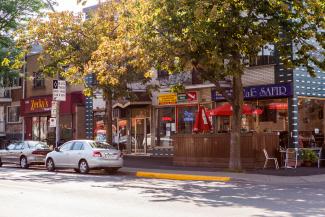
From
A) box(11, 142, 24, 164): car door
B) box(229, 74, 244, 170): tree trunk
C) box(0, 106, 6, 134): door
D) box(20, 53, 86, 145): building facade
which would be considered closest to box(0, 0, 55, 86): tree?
box(20, 53, 86, 145): building facade

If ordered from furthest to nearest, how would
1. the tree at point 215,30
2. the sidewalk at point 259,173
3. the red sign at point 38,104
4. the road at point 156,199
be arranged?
1. the red sign at point 38,104
2. the sidewalk at point 259,173
3. the tree at point 215,30
4. the road at point 156,199

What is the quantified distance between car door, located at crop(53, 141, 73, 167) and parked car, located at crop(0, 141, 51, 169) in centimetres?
248

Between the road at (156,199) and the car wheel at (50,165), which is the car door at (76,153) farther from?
the road at (156,199)

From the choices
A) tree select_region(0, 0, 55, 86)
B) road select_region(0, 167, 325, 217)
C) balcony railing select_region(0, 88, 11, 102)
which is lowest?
road select_region(0, 167, 325, 217)

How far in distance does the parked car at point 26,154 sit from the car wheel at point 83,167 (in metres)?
4.29

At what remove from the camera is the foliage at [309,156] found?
2244cm

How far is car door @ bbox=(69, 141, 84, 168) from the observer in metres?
21.3

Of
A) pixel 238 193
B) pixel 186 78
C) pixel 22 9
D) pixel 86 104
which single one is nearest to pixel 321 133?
pixel 186 78

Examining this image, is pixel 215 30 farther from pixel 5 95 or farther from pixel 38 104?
pixel 5 95

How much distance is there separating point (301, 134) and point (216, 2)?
1009 cm

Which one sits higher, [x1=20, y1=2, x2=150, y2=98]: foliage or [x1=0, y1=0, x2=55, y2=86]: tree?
[x1=0, y1=0, x2=55, y2=86]: tree

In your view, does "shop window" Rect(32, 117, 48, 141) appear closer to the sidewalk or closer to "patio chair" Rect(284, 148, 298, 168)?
the sidewalk

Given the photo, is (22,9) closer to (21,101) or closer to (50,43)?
(21,101)

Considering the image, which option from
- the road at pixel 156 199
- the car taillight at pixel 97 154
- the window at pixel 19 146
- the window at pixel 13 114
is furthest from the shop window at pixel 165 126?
the window at pixel 13 114
